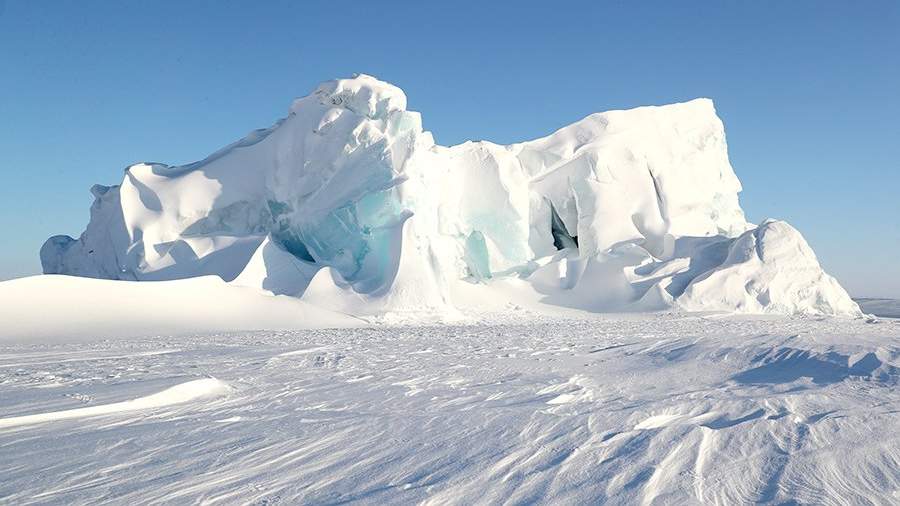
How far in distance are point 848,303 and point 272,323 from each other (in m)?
13.9

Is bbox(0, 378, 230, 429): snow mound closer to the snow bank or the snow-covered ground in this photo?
the snow-covered ground

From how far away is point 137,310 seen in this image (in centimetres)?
1293

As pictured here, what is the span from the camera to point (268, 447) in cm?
379

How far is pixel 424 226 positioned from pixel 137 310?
6.25 m

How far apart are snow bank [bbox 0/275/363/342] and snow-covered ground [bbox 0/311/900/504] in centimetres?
443

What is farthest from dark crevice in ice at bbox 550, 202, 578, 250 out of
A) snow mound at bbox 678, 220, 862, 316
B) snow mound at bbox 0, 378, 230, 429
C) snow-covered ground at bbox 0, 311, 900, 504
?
snow mound at bbox 0, 378, 230, 429

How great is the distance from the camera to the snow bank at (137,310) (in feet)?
38.8

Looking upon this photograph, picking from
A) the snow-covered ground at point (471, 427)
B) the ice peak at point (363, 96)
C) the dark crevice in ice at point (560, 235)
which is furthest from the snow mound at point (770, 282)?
the snow-covered ground at point (471, 427)

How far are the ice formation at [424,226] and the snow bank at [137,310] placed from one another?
945mm

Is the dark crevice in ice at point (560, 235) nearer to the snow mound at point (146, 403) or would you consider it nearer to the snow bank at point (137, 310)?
the snow bank at point (137, 310)

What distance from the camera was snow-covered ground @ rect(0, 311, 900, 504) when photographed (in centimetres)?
305

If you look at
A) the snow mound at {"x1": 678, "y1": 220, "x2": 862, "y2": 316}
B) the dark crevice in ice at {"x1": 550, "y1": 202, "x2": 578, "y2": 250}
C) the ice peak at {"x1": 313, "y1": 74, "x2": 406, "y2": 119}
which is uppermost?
the ice peak at {"x1": 313, "y1": 74, "x2": 406, "y2": 119}

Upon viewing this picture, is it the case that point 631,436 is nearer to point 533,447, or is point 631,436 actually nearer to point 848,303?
point 533,447

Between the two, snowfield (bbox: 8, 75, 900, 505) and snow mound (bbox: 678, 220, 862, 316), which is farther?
snow mound (bbox: 678, 220, 862, 316)
